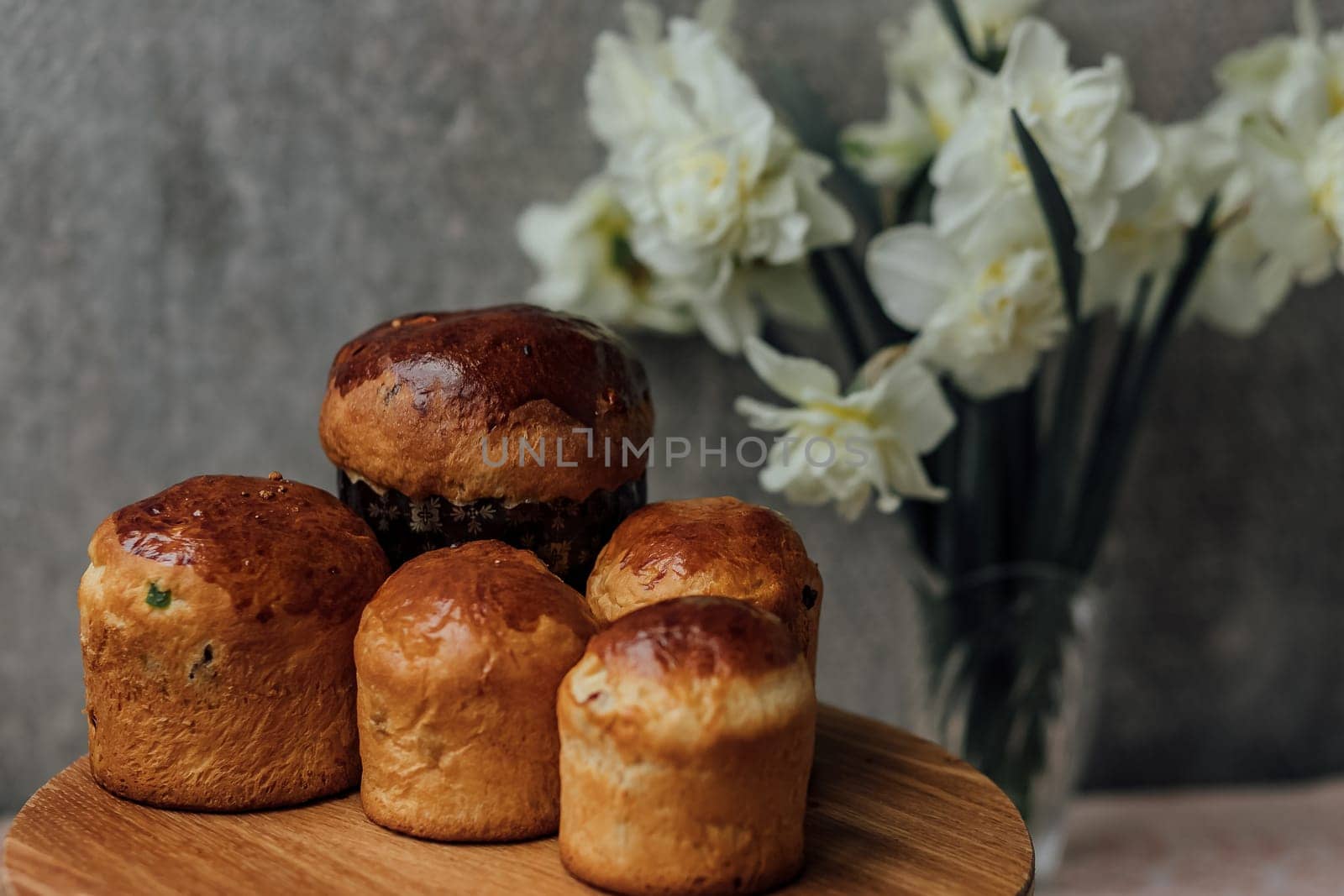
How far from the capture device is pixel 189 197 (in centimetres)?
121

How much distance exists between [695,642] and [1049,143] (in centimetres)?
52

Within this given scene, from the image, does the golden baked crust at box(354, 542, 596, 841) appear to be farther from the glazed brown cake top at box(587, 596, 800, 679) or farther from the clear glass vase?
the clear glass vase

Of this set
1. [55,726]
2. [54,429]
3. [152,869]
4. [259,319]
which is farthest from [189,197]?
[152,869]

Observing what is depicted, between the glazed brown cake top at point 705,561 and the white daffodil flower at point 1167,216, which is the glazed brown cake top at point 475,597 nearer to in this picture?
the glazed brown cake top at point 705,561

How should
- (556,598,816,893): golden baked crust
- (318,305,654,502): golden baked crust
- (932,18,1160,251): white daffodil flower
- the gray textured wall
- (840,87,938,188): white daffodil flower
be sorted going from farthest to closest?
the gray textured wall
(840,87,938,188): white daffodil flower
(932,18,1160,251): white daffodil flower
(318,305,654,502): golden baked crust
(556,598,816,893): golden baked crust

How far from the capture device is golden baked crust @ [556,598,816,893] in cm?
53

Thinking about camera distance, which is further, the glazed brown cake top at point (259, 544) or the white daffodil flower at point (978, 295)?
the white daffodil flower at point (978, 295)

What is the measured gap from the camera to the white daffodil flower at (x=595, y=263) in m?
1.14

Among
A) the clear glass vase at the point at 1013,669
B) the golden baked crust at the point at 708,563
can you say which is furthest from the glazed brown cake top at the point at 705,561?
the clear glass vase at the point at 1013,669

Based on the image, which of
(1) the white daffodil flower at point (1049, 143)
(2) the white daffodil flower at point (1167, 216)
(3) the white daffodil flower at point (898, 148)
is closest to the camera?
(1) the white daffodil flower at point (1049, 143)

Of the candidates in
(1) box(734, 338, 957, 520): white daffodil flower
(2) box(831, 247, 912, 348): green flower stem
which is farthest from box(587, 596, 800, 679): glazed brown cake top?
(2) box(831, 247, 912, 348): green flower stem

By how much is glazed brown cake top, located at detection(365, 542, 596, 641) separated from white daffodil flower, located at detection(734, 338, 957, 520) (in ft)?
1.00

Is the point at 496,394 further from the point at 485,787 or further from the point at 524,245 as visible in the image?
the point at 524,245

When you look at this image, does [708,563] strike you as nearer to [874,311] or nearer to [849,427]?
[849,427]
